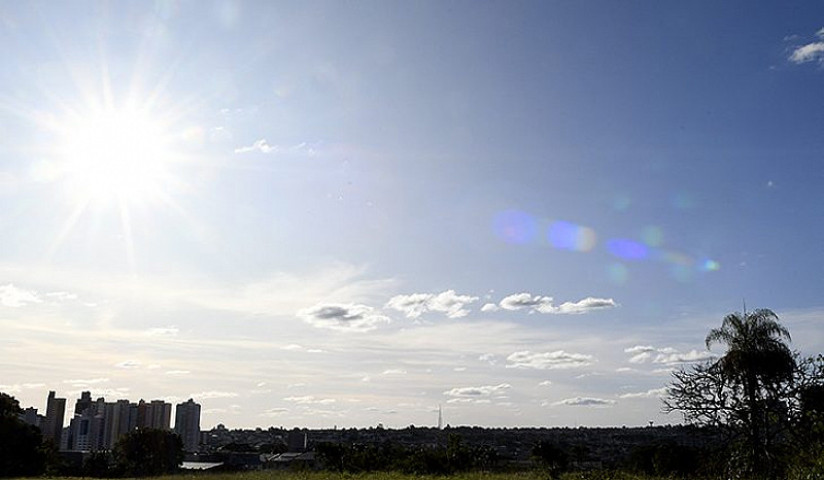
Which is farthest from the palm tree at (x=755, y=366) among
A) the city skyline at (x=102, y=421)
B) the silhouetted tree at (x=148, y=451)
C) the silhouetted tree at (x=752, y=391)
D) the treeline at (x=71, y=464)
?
the city skyline at (x=102, y=421)

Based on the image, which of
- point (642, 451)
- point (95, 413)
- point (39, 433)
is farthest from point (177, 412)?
point (642, 451)

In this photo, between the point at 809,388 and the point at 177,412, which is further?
the point at 177,412

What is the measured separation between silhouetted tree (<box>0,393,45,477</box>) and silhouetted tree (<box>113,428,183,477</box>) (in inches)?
727

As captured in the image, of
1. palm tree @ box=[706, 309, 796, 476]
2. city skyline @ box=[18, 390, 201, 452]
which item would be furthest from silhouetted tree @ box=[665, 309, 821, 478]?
city skyline @ box=[18, 390, 201, 452]

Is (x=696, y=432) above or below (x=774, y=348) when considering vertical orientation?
below

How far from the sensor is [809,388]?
18125 mm

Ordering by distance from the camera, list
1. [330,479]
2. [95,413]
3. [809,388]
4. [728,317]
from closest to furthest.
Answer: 1. [809,388]
2. [728,317]
3. [330,479]
4. [95,413]

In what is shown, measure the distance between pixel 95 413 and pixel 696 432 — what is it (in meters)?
183

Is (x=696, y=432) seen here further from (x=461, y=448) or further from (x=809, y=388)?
(x=461, y=448)

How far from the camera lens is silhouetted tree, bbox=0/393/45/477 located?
5519cm

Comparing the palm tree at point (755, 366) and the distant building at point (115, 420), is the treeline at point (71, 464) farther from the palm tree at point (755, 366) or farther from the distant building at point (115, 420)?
the distant building at point (115, 420)

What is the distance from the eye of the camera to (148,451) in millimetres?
79938

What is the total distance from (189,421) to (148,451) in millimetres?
118754

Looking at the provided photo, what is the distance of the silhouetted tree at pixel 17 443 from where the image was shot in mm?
55188
